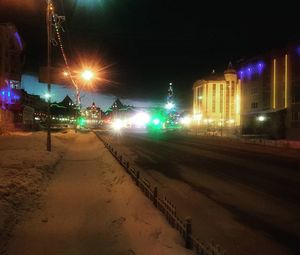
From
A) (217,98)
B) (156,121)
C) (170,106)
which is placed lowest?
(156,121)

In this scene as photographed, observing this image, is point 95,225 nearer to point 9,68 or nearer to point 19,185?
point 19,185

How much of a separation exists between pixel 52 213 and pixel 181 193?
15.9 feet

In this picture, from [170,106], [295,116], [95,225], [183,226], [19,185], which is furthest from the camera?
[170,106]

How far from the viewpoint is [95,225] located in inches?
348

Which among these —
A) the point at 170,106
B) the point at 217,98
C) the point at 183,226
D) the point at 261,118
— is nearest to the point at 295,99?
the point at 261,118

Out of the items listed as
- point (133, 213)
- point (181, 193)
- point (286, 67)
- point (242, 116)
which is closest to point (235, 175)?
point (181, 193)

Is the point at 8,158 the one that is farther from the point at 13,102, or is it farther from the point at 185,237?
the point at 13,102

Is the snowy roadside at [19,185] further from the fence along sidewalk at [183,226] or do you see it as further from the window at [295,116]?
the window at [295,116]

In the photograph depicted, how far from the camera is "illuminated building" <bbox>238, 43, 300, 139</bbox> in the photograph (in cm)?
5122

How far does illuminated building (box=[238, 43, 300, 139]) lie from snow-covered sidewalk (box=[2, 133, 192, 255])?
1651 inches

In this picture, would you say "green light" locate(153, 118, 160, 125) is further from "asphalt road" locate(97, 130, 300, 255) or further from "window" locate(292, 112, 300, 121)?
"asphalt road" locate(97, 130, 300, 255)

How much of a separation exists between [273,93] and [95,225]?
5197cm

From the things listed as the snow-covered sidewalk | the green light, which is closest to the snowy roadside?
the snow-covered sidewalk

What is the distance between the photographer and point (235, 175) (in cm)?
1778
